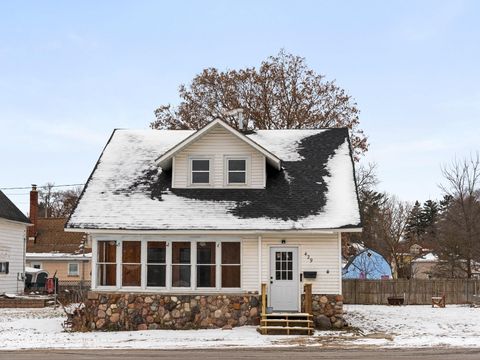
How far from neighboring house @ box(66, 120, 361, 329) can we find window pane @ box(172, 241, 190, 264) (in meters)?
0.03

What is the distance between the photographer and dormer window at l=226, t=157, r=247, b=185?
24.0 metres

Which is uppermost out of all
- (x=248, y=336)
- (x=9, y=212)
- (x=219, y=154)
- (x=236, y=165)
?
(x=219, y=154)

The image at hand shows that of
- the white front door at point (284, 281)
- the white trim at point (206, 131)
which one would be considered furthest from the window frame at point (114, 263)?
the white front door at point (284, 281)

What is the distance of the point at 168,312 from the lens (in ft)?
71.6

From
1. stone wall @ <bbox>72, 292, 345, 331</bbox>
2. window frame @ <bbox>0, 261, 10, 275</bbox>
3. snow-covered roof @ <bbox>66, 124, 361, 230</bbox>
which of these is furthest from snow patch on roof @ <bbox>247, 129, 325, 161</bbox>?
window frame @ <bbox>0, 261, 10, 275</bbox>

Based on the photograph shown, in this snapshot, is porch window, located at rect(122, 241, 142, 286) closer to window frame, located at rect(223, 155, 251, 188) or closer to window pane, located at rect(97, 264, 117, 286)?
window pane, located at rect(97, 264, 117, 286)

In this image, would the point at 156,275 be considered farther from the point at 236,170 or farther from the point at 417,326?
the point at 417,326

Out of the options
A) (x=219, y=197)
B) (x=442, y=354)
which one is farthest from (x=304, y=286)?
(x=442, y=354)

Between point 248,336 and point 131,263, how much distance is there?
5.14 m

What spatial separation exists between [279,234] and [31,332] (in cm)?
825

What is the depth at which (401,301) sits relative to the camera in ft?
108

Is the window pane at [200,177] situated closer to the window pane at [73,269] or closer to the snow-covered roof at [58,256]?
the snow-covered roof at [58,256]

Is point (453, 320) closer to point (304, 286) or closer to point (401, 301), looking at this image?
point (304, 286)

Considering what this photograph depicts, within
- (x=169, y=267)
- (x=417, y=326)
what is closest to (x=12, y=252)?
(x=169, y=267)
